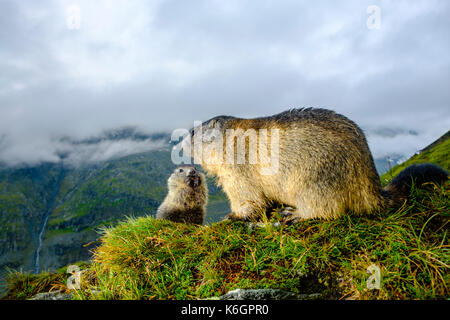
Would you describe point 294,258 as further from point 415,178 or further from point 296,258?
point 415,178

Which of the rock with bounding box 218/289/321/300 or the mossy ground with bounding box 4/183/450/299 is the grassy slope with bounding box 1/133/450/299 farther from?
the rock with bounding box 218/289/321/300

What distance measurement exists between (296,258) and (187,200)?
678 cm

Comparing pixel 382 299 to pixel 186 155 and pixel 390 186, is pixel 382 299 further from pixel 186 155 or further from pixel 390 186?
pixel 186 155

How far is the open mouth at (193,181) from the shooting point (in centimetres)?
1110

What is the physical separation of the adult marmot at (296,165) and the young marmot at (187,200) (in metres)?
3.30

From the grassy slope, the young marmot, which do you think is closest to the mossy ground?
the grassy slope

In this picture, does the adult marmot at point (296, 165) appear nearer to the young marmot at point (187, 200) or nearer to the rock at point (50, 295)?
the young marmot at point (187, 200)

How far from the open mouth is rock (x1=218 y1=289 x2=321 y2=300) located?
22.3 ft

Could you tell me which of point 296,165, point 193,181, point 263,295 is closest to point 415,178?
Answer: point 296,165

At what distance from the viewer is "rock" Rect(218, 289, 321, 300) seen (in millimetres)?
4516

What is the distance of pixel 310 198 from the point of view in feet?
21.1
